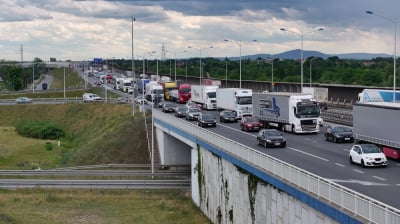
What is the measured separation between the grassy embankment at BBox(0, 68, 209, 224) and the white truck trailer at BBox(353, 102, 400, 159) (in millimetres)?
11557

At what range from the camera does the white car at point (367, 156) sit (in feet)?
113

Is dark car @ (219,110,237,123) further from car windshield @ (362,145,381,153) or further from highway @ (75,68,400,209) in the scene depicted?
car windshield @ (362,145,381,153)

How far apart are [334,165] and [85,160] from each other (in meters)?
44.3

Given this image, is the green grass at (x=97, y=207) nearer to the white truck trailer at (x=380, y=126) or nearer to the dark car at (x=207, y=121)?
the dark car at (x=207, y=121)

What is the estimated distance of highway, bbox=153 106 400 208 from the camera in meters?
27.9

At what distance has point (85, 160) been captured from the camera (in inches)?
2953

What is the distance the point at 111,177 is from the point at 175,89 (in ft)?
162

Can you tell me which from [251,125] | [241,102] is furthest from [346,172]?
[241,102]

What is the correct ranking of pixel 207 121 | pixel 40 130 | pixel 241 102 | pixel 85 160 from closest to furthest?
pixel 207 121 < pixel 241 102 < pixel 85 160 < pixel 40 130

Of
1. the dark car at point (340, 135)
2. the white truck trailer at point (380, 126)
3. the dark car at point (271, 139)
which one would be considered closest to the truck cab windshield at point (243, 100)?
the dark car at point (340, 135)

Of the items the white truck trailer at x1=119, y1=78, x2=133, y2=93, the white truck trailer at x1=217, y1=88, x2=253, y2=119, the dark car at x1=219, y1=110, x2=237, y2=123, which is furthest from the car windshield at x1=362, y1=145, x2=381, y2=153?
the white truck trailer at x1=119, y1=78, x2=133, y2=93

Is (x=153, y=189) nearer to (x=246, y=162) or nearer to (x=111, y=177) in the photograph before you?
(x=111, y=177)

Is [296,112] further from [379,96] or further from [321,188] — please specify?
[321,188]

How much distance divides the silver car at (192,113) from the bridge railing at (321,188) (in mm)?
29333
